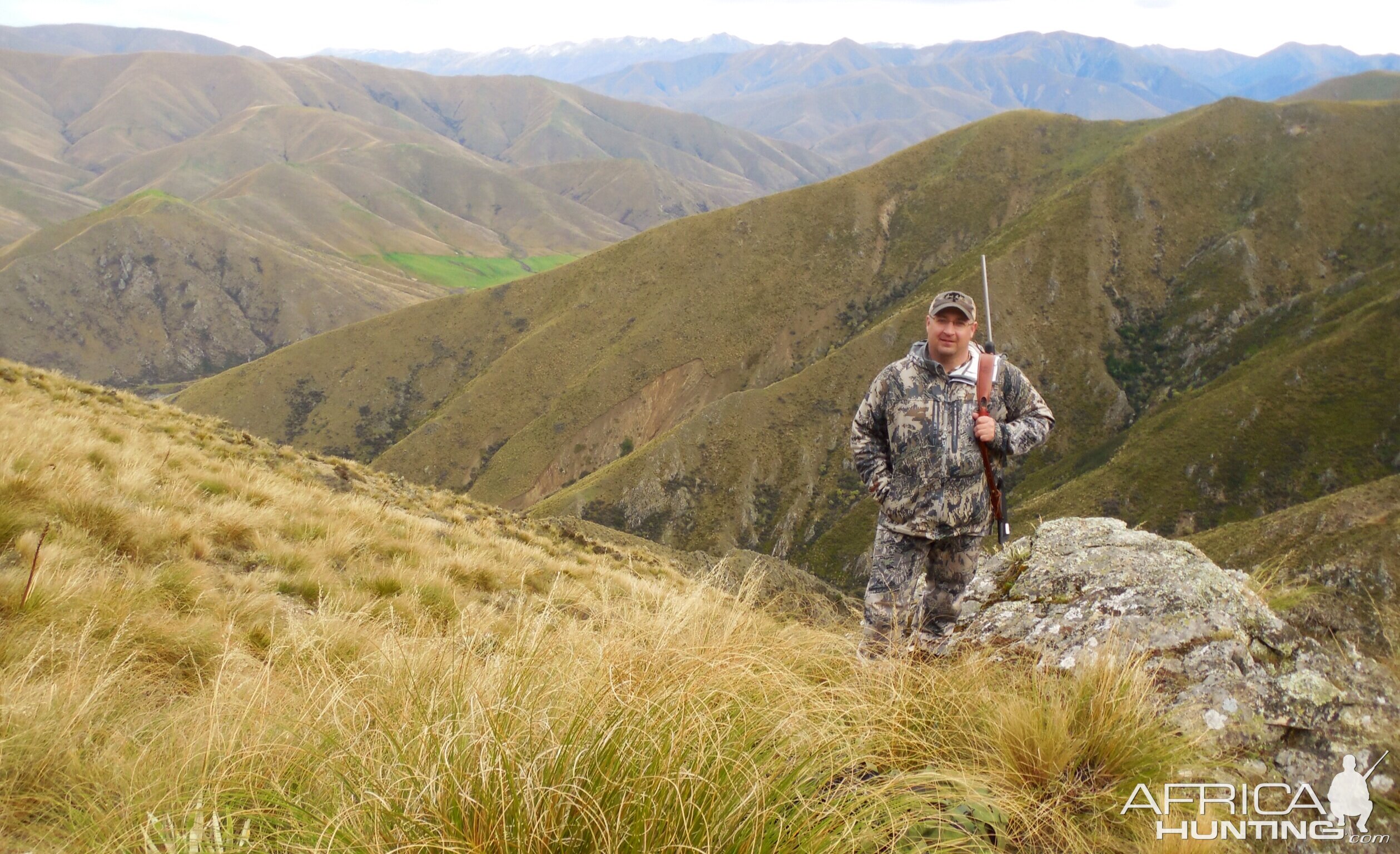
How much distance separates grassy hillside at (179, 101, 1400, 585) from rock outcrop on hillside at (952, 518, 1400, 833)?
54124mm

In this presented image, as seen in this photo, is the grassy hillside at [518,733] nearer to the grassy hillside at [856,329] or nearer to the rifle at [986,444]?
the rifle at [986,444]

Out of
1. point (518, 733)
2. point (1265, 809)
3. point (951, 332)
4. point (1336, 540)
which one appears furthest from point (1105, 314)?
point (518, 733)

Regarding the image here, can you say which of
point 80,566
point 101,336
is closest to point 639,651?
point 80,566

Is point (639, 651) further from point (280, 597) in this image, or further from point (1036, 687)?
point (280, 597)

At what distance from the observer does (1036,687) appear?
10.7ft

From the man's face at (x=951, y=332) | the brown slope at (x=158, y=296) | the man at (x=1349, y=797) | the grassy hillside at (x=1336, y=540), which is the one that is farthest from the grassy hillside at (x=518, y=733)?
the brown slope at (x=158, y=296)

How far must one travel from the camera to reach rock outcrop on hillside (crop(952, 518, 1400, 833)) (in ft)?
10.6

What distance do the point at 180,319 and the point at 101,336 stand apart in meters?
12.7

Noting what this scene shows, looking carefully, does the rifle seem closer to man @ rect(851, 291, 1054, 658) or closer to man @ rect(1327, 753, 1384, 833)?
man @ rect(851, 291, 1054, 658)

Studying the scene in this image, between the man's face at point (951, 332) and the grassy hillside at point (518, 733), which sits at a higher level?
the man's face at point (951, 332)

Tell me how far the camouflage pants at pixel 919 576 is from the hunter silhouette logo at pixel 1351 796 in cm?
227

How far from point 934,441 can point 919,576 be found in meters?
Result: 1.02

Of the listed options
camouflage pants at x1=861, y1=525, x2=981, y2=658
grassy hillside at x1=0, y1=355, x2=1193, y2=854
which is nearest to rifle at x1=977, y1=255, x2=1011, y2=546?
camouflage pants at x1=861, y1=525, x2=981, y2=658

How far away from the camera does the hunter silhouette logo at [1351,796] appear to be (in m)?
2.88
